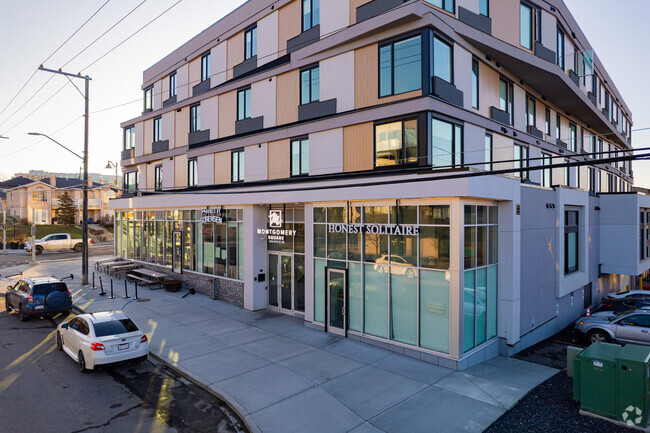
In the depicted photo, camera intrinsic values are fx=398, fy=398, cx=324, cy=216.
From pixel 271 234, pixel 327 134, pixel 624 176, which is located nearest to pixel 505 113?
pixel 327 134

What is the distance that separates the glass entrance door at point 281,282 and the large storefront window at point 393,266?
284 centimetres

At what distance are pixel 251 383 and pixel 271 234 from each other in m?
8.95

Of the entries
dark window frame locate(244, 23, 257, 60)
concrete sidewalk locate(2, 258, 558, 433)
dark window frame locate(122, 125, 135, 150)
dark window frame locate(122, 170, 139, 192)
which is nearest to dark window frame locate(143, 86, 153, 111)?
dark window frame locate(122, 125, 135, 150)

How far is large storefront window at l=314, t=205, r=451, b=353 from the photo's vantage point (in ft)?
41.4

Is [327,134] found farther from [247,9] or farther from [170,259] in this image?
[170,259]

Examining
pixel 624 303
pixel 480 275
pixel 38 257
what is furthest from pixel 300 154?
pixel 38 257

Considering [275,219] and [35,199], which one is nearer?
[275,219]

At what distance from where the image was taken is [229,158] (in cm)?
2255

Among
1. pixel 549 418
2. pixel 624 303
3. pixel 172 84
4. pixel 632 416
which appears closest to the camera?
pixel 632 416

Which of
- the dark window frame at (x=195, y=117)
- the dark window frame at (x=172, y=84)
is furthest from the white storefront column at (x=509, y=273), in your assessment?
the dark window frame at (x=172, y=84)

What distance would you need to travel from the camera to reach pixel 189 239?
2409 centimetres

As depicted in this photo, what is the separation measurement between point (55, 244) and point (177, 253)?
1136 inches

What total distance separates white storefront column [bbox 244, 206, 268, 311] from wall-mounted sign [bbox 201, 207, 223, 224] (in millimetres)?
2364

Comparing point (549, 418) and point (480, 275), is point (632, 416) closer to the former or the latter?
point (549, 418)
